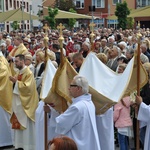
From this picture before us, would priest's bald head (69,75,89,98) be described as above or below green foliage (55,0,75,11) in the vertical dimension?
below

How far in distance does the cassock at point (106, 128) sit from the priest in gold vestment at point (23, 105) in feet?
6.07

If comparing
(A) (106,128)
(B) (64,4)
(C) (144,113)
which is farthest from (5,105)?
(B) (64,4)

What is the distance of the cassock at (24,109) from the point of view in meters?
7.36

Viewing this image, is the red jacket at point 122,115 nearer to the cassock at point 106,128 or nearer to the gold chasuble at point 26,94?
the cassock at point 106,128

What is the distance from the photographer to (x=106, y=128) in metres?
6.01

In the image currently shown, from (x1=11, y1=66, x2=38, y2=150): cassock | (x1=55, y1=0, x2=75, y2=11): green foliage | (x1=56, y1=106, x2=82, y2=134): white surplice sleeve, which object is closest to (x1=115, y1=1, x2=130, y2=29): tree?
(x1=55, y1=0, x2=75, y2=11): green foliage

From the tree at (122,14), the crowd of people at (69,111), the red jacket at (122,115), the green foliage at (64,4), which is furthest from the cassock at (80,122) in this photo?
the green foliage at (64,4)

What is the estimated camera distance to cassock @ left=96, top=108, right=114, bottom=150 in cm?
594

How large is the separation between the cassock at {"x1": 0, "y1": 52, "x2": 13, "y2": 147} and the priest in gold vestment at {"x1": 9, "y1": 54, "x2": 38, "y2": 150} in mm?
573

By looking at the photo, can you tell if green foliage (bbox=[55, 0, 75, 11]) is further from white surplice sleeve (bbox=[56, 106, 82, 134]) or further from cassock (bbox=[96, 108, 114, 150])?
white surplice sleeve (bbox=[56, 106, 82, 134])

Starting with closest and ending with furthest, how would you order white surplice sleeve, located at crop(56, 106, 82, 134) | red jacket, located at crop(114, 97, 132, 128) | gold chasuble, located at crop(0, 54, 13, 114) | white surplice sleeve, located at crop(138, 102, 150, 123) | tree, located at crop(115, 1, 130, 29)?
white surplice sleeve, located at crop(56, 106, 82, 134) < white surplice sleeve, located at crop(138, 102, 150, 123) < red jacket, located at crop(114, 97, 132, 128) < gold chasuble, located at crop(0, 54, 13, 114) < tree, located at crop(115, 1, 130, 29)

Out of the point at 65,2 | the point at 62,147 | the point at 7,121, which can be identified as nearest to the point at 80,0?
the point at 65,2

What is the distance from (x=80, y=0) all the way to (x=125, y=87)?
53.3m

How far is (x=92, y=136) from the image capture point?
5.10 metres
